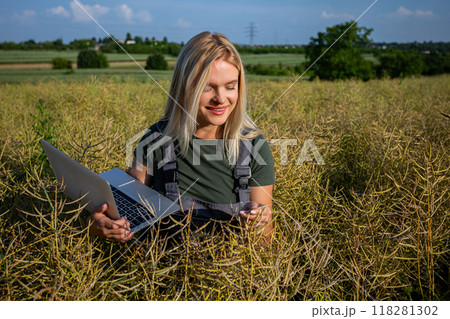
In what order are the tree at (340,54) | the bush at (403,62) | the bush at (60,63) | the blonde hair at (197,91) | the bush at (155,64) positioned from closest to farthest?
the blonde hair at (197,91)
the bush at (155,64)
the tree at (340,54)
the bush at (403,62)
the bush at (60,63)

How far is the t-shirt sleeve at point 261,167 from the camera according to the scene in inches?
71.1

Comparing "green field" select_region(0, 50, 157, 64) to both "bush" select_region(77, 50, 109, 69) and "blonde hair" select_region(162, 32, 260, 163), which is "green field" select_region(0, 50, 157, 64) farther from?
"blonde hair" select_region(162, 32, 260, 163)

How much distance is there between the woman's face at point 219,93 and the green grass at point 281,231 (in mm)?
568

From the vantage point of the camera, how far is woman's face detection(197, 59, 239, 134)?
5.52 feet

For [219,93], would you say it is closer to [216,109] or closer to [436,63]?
[216,109]

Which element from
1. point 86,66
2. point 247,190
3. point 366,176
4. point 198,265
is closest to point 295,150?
point 366,176

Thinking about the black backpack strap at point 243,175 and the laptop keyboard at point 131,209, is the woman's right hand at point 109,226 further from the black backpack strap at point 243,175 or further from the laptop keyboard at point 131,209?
the black backpack strap at point 243,175

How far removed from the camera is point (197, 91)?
1.64 m

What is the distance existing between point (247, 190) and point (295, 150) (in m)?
0.74

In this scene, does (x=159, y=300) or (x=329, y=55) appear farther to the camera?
(x=329, y=55)

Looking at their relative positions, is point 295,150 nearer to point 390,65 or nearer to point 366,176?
point 366,176

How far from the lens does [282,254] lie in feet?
3.81
